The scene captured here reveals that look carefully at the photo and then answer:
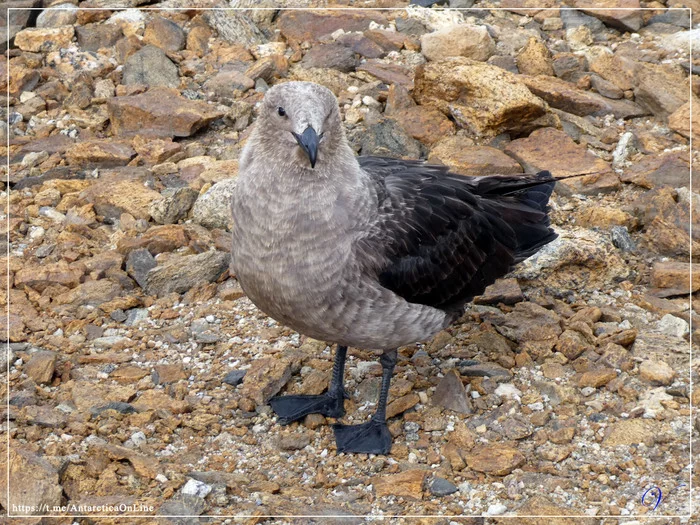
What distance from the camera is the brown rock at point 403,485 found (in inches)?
208

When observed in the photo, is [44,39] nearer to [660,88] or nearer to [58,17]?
[58,17]

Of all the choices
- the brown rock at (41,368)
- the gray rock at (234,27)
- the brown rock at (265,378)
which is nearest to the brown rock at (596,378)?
the brown rock at (265,378)

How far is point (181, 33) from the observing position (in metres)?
9.73

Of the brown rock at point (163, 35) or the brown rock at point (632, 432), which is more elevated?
the brown rock at point (163, 35)

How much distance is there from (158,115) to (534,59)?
12.1 feet

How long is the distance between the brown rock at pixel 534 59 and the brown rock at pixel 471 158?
1391mm

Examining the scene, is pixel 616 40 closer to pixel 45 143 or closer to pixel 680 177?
pixel 680 177

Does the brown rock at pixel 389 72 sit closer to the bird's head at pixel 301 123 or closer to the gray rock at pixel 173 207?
the gray rock at pixel 173 207

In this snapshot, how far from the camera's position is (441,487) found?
17.5 feet

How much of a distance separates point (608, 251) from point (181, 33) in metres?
5.06

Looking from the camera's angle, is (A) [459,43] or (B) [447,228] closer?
(B) [447,228]

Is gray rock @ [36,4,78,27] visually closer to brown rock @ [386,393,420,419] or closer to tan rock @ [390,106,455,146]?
tan rock @ [390,106,455,146]

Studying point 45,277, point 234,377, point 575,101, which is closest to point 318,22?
point 575,101

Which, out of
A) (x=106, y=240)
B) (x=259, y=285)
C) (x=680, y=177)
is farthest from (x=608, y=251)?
(x=106, y=240)
